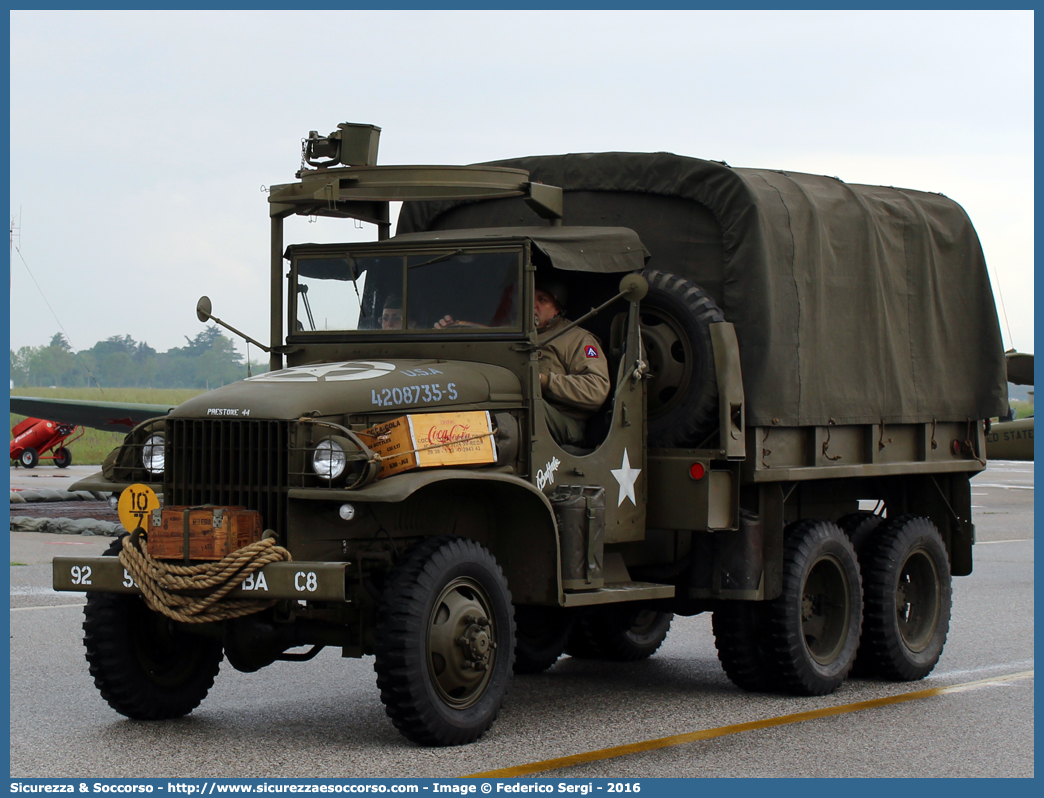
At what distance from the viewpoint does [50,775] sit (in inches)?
267

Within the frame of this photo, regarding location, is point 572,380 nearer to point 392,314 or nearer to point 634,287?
point 634,287

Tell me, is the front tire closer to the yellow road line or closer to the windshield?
the windshield

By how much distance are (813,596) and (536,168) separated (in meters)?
3.60

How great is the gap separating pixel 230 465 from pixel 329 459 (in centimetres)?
60

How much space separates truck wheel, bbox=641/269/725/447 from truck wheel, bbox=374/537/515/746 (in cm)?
211

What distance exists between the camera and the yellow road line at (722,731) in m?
6.96

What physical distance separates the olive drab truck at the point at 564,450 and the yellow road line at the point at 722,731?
18.8 inches

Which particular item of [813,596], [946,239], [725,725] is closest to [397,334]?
[725,725]

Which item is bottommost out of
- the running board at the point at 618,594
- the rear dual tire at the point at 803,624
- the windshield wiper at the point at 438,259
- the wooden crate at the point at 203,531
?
the rear dual tire at the point at 803,624

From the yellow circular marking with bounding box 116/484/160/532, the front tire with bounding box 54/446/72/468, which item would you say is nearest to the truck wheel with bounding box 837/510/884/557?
the yellow circular marking with bounding box 116/484/160/532

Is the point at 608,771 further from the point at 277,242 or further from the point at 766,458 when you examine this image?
the point at 277,242

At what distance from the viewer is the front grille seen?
24.3 feet

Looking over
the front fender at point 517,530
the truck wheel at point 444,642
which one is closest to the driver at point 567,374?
the front fender at point 517,530

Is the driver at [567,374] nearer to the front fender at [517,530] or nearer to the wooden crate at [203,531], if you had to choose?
the front fender at [517,530]
